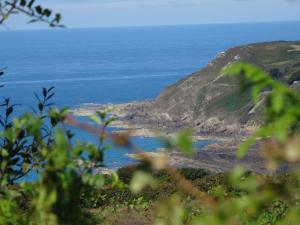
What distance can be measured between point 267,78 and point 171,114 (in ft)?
354

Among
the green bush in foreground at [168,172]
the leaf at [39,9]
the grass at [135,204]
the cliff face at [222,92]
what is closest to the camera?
the green bush in foreground at [168,172]


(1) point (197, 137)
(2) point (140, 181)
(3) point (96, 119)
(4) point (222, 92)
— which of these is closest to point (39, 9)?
(3) point (96, 119)

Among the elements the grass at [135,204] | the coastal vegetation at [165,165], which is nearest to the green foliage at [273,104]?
the coastal vegetation at [165,165]

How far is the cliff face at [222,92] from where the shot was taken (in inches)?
3964

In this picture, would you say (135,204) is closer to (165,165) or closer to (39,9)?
(39,9)

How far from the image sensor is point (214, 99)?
4215 inches

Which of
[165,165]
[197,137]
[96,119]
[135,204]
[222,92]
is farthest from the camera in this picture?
[222,92]

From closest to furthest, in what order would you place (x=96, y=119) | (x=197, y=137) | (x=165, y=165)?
1. (x=165, y=165)
2. (x=96, y=119)
3. (x=197, y=137)

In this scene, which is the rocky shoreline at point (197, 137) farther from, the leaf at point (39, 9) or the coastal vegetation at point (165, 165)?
the coastal vegetation at point (165, 165)

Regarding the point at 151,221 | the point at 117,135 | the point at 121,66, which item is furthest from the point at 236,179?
the point at 121,66

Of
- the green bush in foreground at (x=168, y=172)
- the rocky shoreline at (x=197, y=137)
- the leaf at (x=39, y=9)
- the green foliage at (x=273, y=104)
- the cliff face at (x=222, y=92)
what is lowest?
the rocky shoreline at (x=197, y=137)

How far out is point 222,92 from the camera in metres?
108

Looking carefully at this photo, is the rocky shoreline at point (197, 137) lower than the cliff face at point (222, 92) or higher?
lower

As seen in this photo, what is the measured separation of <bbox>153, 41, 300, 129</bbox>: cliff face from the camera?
Answer: 100688 mm
